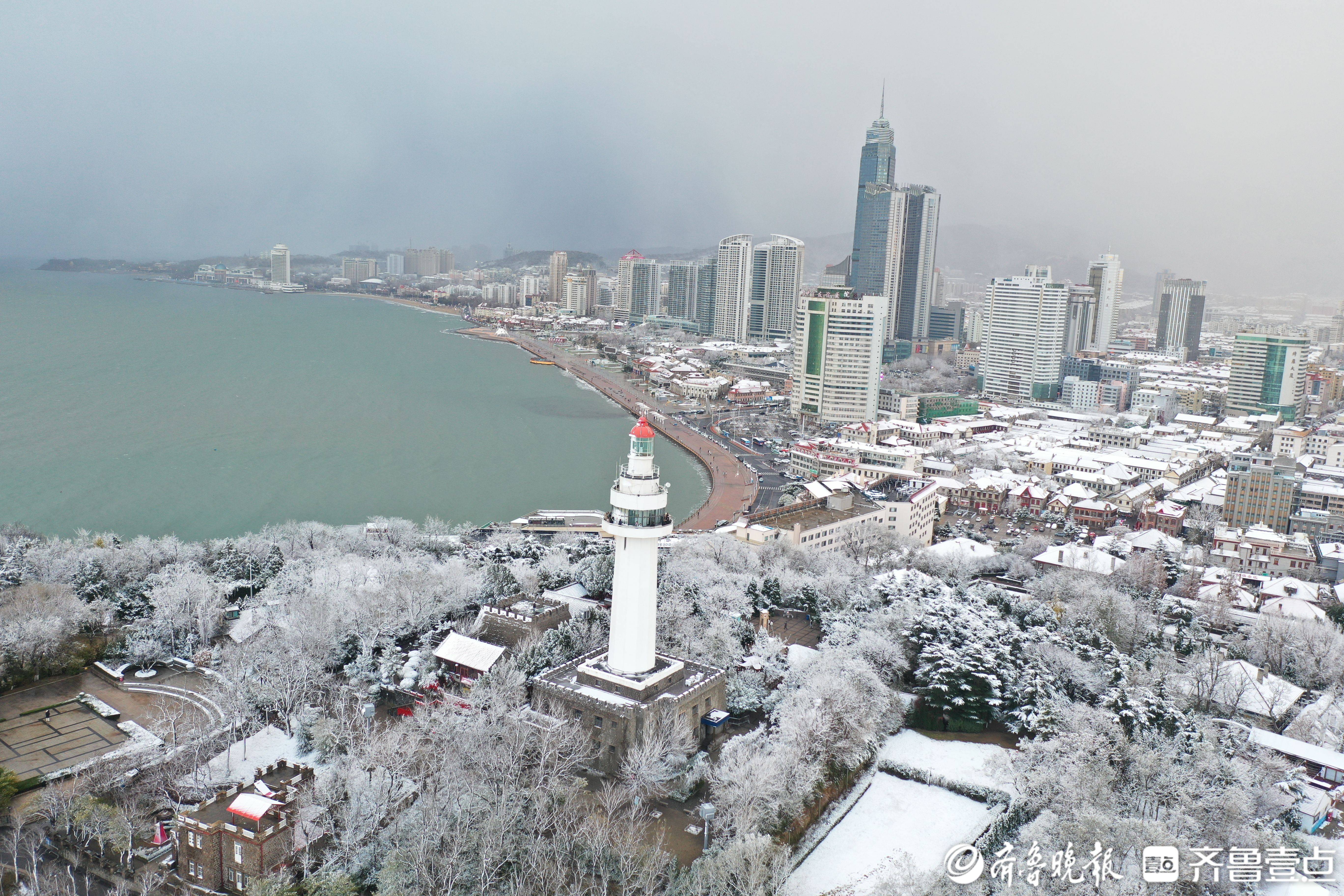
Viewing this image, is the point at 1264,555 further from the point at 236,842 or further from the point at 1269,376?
the point at 1269,376

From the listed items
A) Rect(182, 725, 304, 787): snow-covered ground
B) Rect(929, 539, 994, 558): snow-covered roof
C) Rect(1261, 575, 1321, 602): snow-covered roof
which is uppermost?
Rect(1261, 575, 1321, 602): snow-covered roof

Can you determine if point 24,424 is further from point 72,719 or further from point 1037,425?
point 1037,425

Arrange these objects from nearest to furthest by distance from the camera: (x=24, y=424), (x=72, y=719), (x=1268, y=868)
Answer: (x=1268, y=868), (x=72, y=719), (x=24, y=424)

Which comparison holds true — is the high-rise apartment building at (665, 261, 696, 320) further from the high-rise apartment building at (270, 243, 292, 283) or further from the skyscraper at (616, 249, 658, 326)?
the high-rise apartment building at (270, 243, 292, 283)

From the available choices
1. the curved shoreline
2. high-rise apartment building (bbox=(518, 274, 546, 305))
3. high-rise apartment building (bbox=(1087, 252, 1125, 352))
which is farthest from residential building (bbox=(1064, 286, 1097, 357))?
high-rise apartment building (bbox=(518, 274, 546, 305))

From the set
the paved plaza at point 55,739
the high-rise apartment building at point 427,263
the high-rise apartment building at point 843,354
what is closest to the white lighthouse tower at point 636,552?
the paved plaza at point 55,739

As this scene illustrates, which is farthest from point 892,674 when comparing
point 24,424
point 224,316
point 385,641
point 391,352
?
point 224,316

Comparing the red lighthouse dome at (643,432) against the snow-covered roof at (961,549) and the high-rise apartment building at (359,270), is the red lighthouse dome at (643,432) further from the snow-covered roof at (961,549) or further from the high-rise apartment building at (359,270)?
the high-rise apartment building at (359,270)
